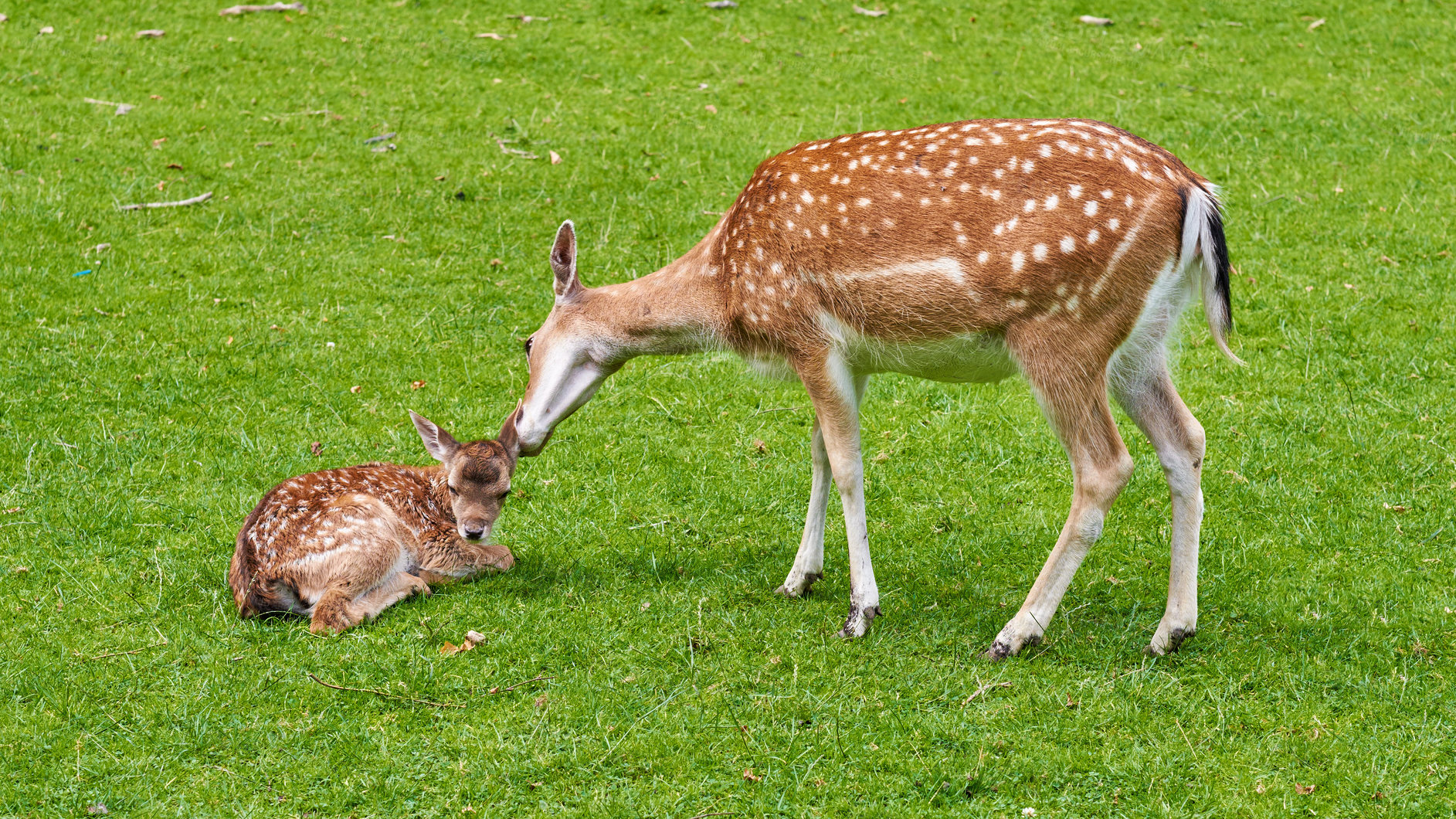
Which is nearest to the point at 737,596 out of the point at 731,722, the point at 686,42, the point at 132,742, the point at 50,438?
the point at 731,722

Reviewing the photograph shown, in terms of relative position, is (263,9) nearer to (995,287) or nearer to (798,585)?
(798,585)

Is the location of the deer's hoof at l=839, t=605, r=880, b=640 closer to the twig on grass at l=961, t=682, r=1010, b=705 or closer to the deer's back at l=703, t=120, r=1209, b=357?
the twig on grass at l=961, t=682, r=1010, b=705

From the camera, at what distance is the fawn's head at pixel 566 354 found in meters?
6.26

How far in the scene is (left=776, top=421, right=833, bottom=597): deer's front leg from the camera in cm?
621

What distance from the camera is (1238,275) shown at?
9.66 m

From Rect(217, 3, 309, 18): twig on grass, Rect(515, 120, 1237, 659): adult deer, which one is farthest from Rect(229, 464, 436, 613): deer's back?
Rect(217, 3, 309, 18): twig on grass

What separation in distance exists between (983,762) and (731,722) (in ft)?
3.03

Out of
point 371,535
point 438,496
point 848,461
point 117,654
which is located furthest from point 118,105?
point 848,461

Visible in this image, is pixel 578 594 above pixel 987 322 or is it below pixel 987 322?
below

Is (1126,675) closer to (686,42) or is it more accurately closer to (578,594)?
(578,594)

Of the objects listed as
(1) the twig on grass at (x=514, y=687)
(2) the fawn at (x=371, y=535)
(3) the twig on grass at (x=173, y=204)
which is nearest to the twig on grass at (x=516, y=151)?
(3) the twig on grass at (x=173, y=204)

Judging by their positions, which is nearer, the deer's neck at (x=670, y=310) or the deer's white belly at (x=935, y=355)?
the deer's white belly at (x=935, y=355)

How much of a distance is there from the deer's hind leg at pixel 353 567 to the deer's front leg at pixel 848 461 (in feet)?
6.20

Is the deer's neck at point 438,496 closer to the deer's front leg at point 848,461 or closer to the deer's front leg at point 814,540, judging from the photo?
the deer's front leg at point 814,540
